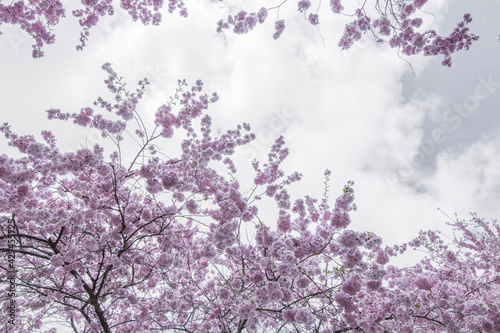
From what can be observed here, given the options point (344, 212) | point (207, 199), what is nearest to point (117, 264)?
point (207, 199)

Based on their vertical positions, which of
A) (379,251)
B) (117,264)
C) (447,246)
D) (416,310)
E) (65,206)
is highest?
(447,246)

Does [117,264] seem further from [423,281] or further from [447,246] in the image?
[447,246]

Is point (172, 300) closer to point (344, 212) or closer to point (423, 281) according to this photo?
point (344, 212)

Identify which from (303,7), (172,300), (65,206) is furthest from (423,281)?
(65,206)

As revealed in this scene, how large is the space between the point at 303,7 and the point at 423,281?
29.8 ft

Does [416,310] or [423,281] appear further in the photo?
[423,281]

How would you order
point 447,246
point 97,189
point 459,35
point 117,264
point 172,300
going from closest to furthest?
point 459,35 → point 117,264 → point 97,189 → point 172,300 → point 447,246

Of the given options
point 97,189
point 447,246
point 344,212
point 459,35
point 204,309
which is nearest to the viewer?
point 344,212

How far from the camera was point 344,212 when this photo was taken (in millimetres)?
5160

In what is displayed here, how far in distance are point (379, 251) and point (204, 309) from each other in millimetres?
5103

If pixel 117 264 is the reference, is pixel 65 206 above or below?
above

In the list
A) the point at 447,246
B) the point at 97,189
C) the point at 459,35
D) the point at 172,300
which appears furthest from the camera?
the point at 447,246

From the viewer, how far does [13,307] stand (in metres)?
7.84

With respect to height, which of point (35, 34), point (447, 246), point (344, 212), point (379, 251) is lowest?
point (344, 212)
